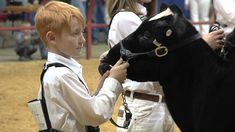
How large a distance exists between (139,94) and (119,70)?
0.87 meters

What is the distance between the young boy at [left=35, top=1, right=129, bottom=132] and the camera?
307 centimetres

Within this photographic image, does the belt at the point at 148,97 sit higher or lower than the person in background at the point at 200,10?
higher

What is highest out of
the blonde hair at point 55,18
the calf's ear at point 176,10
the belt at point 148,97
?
the calf's ear at point 176,10

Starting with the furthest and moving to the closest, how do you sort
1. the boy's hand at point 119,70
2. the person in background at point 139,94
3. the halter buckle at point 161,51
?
the person in background at point 139,94 < the boy's hand at point 119,70 < the halter buckle at point 161,51

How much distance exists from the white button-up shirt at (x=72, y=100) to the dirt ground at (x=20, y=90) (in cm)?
325

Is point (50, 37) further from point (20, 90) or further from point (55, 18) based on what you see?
point (20, 90)

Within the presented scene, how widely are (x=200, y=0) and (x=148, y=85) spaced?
9902 mm

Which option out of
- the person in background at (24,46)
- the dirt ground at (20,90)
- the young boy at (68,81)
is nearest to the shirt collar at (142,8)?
the young boy at (68,81)

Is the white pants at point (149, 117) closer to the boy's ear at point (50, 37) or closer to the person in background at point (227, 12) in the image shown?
the boy's ear at point (50, 37)

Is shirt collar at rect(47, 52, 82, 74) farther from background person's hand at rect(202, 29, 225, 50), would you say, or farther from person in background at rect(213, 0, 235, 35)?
person in background at rect(213, 0, 235, 35)

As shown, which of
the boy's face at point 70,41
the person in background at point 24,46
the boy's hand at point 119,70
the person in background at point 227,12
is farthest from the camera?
the person in background at point 24,46

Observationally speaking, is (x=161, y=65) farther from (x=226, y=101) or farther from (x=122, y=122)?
(x=122, y=122)

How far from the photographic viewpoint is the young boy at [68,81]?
10.1 feet

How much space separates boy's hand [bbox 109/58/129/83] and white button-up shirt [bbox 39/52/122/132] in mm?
34
